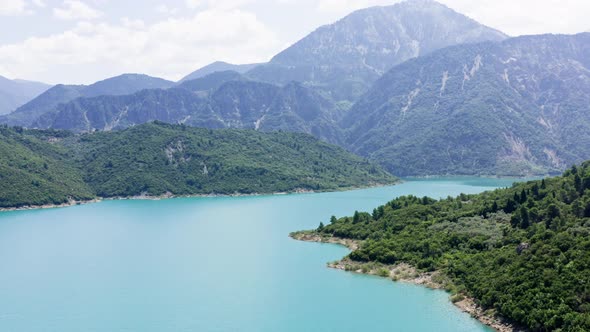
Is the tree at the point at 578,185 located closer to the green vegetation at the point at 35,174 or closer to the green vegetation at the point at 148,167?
the green vegetation at the point at 148,167

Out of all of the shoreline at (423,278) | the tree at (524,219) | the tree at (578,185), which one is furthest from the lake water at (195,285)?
the tree at (578,185)

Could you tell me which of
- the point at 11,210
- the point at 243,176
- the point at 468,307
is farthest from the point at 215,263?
the point at 243,176

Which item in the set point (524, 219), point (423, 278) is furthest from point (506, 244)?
point (423, 278)

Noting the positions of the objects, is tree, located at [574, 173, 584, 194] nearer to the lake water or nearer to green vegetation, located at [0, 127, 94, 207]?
the lake water

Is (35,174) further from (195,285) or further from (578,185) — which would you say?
(578,185)

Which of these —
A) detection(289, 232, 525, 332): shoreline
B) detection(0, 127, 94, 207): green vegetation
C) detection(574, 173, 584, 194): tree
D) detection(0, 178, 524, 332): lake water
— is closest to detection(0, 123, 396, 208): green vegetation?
detection(0, 127, 94, 207): green vegetation

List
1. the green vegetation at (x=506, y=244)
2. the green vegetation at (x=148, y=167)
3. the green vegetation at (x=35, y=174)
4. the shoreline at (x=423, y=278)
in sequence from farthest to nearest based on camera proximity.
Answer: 1. the green vegetation at (x=148, y=167)
2. the green vegetation at (x=35, y=174)
3. the shoreline at (x=423, y=278)
4. the green vegetation at (x=506, y=244)

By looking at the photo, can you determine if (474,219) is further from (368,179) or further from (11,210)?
(368,179)
